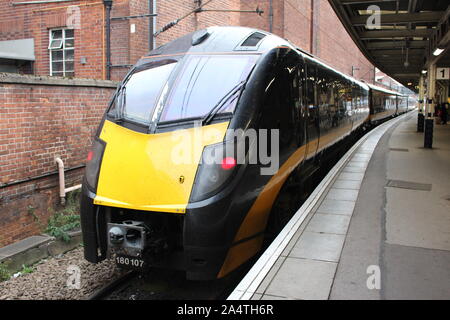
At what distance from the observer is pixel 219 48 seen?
5359 mm

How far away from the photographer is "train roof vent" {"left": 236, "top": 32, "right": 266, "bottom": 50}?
5352 mm

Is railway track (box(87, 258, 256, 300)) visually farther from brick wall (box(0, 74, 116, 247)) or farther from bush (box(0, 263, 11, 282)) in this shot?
brick wall (box(0, 74, 116, 247))

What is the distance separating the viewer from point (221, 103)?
4.80m

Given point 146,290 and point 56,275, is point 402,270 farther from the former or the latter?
point 56,275

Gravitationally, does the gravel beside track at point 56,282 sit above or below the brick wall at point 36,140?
below

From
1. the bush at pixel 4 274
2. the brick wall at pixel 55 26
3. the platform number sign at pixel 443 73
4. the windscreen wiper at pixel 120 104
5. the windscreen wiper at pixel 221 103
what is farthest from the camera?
the platform number sign at pixel 443 73

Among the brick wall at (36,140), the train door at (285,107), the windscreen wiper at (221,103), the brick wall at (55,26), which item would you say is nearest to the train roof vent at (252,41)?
the train door at (285,107)

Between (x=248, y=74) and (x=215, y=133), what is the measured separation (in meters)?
0.88

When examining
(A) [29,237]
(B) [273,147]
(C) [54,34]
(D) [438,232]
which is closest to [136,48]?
(C) [54,34]

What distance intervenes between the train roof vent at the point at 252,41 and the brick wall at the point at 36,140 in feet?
13.5

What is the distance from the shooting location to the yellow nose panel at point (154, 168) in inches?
170

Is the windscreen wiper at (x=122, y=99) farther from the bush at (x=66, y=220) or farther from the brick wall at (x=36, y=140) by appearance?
the bush at (x=66, y=220)

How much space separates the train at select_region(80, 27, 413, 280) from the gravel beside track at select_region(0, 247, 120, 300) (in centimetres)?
87

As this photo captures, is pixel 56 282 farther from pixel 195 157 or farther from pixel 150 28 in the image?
pixel 150 28
